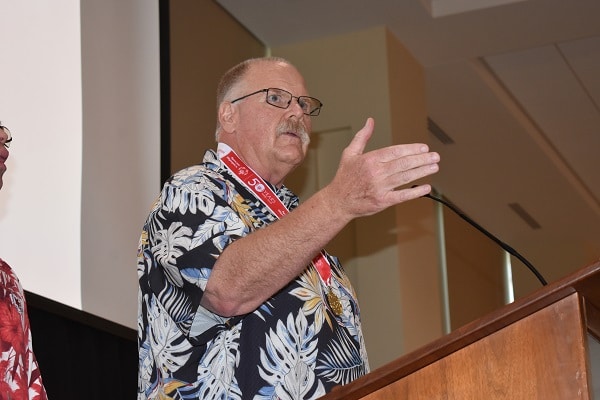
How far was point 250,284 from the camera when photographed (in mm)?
1810

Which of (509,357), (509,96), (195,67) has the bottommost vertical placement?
(509,357)

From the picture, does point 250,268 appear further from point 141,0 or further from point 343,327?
point 141,0

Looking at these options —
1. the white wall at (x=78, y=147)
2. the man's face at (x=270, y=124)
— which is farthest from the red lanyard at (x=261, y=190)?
the white wall at (x=78, y=147)

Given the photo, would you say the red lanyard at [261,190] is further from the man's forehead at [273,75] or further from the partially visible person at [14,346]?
the partially visible person at [14,346]

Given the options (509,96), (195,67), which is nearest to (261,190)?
(195,67)

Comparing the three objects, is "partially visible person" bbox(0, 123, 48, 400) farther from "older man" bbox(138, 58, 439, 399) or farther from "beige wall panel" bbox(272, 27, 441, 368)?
"beige wall panel" bbox(272, 27, 441, 368)

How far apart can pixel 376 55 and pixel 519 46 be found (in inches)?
34.4

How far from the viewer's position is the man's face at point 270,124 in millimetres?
2408

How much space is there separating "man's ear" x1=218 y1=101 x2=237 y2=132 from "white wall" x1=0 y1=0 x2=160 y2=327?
2.39ft

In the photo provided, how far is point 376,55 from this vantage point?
5.42 meters

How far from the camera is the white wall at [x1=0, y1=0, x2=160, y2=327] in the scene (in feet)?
9.61

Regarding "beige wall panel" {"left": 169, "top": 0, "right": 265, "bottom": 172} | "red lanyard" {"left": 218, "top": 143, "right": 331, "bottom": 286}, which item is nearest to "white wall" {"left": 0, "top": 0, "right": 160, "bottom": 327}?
"beige wall panel" {"left": 169, "top": 0, "right": 265, "bottom": 172}

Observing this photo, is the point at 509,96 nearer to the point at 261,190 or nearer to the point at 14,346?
the point at 261,190

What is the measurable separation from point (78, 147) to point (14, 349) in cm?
152
